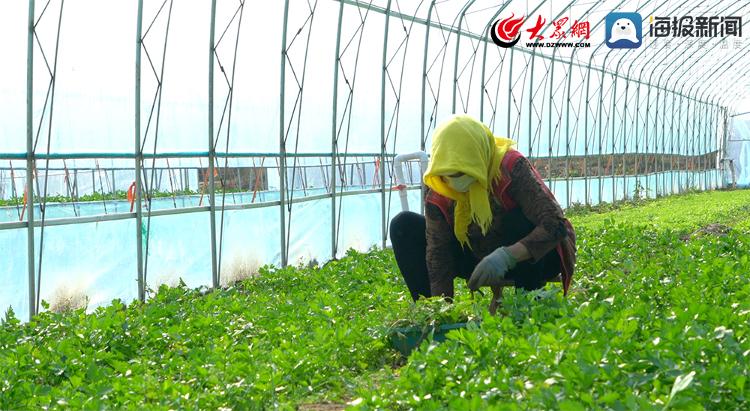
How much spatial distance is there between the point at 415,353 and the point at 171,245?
678cm

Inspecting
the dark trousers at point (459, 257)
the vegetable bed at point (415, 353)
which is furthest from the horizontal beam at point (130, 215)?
the dark trousers at point (459, 257)

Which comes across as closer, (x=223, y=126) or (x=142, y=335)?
(x=142, y=335)

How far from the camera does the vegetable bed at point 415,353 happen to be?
251cm

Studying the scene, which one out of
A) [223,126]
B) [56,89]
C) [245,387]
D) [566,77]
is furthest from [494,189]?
[566,77]

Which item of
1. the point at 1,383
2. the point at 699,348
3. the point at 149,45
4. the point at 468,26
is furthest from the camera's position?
the point at 468,26

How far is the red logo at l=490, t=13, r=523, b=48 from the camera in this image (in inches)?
704

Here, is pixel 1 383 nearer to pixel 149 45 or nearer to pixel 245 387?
pixel 245 387

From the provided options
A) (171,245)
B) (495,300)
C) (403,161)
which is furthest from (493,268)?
(171,245)

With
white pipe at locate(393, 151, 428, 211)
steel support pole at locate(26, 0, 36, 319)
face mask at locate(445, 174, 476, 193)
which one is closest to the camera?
face mask at locate(445, 174, 476, 193)

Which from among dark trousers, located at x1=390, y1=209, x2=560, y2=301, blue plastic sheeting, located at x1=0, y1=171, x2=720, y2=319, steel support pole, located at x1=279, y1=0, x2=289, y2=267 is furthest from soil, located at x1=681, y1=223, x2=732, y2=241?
dark trousers, located at x1=390, y1=209, x2=560, y2=301

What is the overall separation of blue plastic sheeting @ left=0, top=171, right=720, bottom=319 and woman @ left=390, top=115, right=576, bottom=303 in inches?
164

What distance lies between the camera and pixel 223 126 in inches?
410

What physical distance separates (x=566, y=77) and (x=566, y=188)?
2.74 meters

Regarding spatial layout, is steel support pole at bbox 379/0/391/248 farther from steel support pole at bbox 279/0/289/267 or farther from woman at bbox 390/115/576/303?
woman at bbox 390/115/576/303
